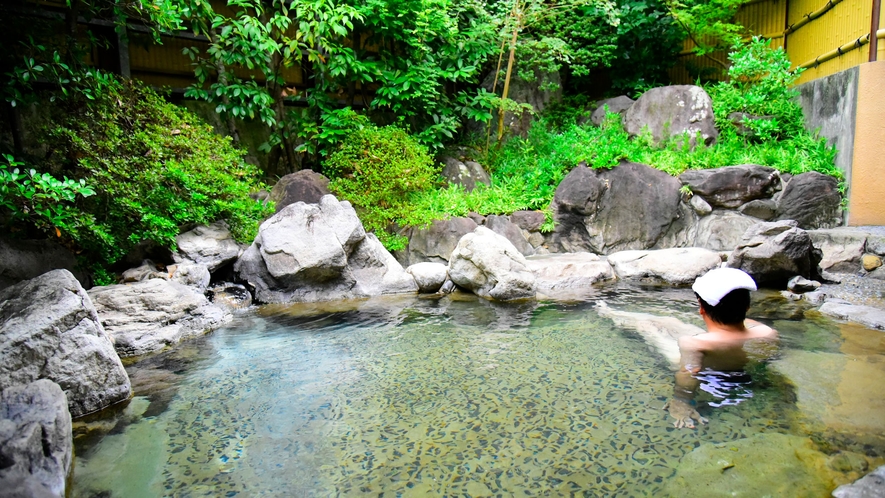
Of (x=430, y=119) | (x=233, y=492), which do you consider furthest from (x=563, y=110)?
(x=233, y=492)

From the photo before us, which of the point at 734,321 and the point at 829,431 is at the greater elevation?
the point at 734,321

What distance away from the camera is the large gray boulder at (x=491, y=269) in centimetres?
641

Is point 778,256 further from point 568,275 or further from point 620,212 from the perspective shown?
point 620,212

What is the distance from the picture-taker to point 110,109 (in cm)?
607

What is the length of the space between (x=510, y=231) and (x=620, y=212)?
1.81 m

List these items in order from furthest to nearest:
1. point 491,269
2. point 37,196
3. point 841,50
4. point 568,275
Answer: point 841,50 < point 568,275 < point 491,269 < point 37,196

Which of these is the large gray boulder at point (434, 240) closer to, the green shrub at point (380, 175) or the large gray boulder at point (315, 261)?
the green shrub at point (380, 175)

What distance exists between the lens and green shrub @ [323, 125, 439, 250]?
8.30 m

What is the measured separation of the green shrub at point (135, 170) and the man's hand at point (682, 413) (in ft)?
17.6

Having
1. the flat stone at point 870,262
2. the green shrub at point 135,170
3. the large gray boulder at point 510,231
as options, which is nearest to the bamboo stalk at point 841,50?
the flat stone at point 870,262

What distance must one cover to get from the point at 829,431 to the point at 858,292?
13.1 feet

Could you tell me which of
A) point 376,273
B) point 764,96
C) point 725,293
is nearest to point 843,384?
point 725,293

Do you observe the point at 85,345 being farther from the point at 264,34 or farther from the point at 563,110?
the point at 563,110

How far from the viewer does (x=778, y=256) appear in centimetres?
629
